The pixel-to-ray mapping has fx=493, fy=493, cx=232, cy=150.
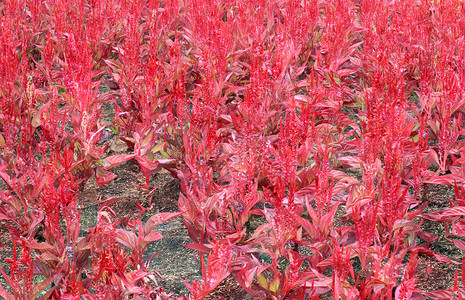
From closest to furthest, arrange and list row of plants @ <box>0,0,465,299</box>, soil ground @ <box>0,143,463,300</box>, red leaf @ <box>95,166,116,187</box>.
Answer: row of plants @ <box>0,0,465,299</box>
soil ground @ <box>0,143,463,300</box>
red leaf @ <box>95,166,116,187</box>

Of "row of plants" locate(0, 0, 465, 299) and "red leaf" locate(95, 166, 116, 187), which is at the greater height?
"row of plants" locate(0, 0, 465, 299)

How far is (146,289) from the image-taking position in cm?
161

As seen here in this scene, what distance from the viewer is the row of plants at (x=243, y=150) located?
1.67 meters

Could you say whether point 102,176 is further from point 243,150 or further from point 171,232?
point 243,150

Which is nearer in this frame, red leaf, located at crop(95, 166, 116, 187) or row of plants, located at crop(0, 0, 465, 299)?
row of plants, located at crop(0, 0, 465, 299)

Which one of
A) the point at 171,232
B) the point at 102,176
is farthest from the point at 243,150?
the point at 102,176

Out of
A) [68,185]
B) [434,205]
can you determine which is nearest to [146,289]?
[68,185]

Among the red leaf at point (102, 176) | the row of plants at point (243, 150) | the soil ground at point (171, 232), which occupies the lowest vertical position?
the soil ground at point (171, 232)

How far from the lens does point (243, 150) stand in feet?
6.88

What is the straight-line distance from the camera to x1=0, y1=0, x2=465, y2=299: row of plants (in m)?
1.67

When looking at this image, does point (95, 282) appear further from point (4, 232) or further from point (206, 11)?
point (206, 11)

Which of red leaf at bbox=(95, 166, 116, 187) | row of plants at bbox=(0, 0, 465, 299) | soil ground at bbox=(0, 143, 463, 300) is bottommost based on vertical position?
soil ground at bbox=(0, 143, 463, 300)

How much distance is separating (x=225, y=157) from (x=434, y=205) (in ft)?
3.19

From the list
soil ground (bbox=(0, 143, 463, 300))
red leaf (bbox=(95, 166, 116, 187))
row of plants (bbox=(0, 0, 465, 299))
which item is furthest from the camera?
red leaf (bbox=(95, 166, 116, 187))
